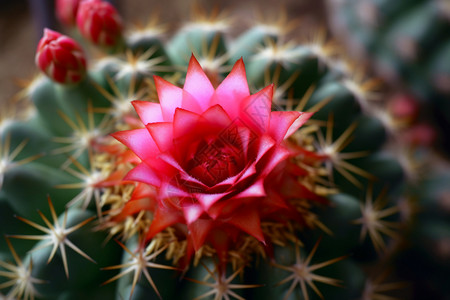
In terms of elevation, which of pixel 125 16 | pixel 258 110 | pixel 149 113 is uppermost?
pixel 125 16

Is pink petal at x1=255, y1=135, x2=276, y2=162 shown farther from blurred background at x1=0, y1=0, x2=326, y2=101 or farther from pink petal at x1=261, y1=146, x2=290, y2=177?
blurred background at x1=0, y1=0, x2=326, y2=101

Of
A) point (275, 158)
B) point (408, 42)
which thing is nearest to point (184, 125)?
point (275, 158)

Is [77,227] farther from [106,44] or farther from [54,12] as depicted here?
[54,12]

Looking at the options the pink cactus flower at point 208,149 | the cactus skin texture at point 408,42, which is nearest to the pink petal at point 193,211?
the pink cactus flower at point 208,149

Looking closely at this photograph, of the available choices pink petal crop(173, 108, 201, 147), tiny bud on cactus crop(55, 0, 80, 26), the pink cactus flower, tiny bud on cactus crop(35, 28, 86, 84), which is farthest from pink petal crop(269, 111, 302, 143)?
tiny bud on cactus crop(55, 0, 80, 26)

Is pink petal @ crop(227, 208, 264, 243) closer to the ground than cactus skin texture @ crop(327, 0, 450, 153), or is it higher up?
closer to the ground

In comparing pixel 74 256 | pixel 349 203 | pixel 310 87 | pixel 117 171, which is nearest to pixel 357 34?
pixel 310 87

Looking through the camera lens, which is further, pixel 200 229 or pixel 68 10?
pixel 68 10

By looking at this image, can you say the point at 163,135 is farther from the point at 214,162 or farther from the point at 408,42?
the point at 408,42
